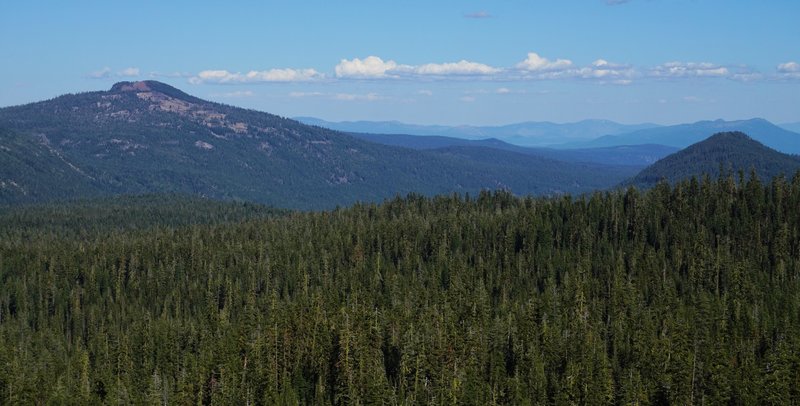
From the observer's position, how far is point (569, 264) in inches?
6718

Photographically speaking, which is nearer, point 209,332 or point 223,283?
point 209,332

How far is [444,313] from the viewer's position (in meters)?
134

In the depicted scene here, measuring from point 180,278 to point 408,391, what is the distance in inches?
3525

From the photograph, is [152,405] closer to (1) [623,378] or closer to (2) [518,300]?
(1) [623,378]

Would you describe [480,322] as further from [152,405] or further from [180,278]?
[180,278]

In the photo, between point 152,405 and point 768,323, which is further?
point 768,323

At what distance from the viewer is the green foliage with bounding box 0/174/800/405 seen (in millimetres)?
99500

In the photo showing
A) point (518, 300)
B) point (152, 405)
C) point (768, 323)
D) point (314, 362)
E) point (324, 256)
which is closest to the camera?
point (152, 405)

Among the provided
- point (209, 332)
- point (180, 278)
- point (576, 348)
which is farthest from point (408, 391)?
point (180, 278)

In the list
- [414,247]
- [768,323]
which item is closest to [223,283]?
[414,247]

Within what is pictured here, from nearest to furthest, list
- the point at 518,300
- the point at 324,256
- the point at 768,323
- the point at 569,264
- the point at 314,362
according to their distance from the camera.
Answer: the point at 314,362, the point at 768,323, the point at 518,300, the point at 569,264, the point at 324,256

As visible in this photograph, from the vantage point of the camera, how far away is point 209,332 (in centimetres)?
13200

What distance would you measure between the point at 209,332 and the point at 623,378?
5931 centimetres

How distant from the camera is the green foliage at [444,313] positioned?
3917 inches
